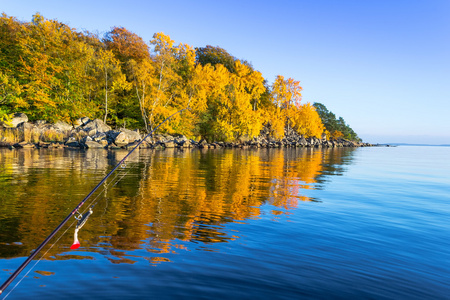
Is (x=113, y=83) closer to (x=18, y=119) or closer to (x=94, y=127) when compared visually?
(x=94, y=127)

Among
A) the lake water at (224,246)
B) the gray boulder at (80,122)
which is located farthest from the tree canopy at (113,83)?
the lake water at (224,246)

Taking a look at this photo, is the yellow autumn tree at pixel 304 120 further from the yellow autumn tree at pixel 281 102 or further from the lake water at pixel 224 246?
the lake water at pixel 224 246

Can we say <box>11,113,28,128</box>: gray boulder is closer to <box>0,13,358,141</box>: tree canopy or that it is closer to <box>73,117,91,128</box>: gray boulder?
<box>0,13,358,141</box>: tree canopy

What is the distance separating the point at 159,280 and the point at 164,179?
11108mm

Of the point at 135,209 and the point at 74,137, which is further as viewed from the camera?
the point at 74,137

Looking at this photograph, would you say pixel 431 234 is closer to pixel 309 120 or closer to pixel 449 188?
pixel 449 188

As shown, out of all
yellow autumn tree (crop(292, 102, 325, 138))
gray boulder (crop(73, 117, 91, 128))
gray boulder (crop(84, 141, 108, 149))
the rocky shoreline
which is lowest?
gray boulder (crop(84, 141, 108, 149))

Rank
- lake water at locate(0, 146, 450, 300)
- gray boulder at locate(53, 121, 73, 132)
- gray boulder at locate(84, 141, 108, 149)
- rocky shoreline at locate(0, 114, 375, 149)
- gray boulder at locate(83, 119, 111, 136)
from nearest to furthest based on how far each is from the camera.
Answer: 1. lake water at locate(0, 146, 450, 300)
2. rocky shoreline at locate(0, 114, 375, 149)
3. gray boulder at locate(84, 141, 108, 149)
4. gray boulder at locate(53, 121, 73, 132)
5. gray boulder at locate(83, 119, 111, 136)

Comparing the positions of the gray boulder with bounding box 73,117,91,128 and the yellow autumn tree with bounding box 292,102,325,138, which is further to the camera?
the yellow autumn tree with bounding box 292,102,325,138

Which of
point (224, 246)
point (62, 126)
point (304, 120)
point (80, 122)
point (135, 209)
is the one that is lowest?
point (224, 246)

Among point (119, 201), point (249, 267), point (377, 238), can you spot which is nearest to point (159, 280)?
point (249, 267)

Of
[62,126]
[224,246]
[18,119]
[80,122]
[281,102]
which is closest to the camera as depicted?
[224,246]

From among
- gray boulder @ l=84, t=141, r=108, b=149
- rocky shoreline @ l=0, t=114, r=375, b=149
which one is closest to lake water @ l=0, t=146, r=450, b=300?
rocky shoreline @ l=0, t=114, r=375, b=149

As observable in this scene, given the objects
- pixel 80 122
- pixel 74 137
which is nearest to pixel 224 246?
pixel 74 137
